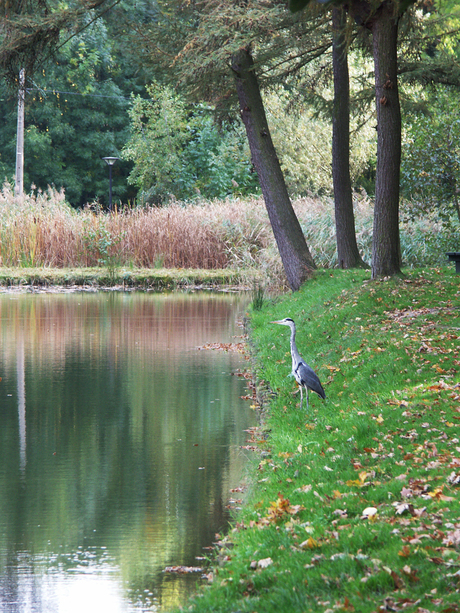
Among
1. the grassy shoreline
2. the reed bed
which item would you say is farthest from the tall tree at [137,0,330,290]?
the reed bed

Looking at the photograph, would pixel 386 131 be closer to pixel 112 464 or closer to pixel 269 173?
pixel 269 173

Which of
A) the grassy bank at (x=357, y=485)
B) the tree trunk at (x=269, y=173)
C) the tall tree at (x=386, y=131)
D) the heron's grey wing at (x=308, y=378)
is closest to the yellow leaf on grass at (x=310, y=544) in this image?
the grassy bank at (x=357, y=485)

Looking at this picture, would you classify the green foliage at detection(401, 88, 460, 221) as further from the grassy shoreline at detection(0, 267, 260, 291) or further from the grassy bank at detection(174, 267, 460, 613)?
the grassy bank at detection(174, 267, 460, 613)

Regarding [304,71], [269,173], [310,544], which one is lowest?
[310,544]

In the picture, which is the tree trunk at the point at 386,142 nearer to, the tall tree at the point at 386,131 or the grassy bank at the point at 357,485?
the tall tree at the point at 386,131

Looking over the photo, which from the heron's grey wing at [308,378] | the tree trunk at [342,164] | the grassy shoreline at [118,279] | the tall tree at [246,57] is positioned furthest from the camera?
the grassy shoreline at [118,279]

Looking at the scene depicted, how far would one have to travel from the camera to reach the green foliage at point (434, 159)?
797 inches

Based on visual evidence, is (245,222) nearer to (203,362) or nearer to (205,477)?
(203,362)

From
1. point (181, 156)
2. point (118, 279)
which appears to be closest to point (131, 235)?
point (118, 279)

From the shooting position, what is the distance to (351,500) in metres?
5.28

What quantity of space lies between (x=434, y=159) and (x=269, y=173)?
5.10 metres

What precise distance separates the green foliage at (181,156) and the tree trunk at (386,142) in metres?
30.3

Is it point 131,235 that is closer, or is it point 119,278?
point 119,278

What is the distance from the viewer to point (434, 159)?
799 inches
